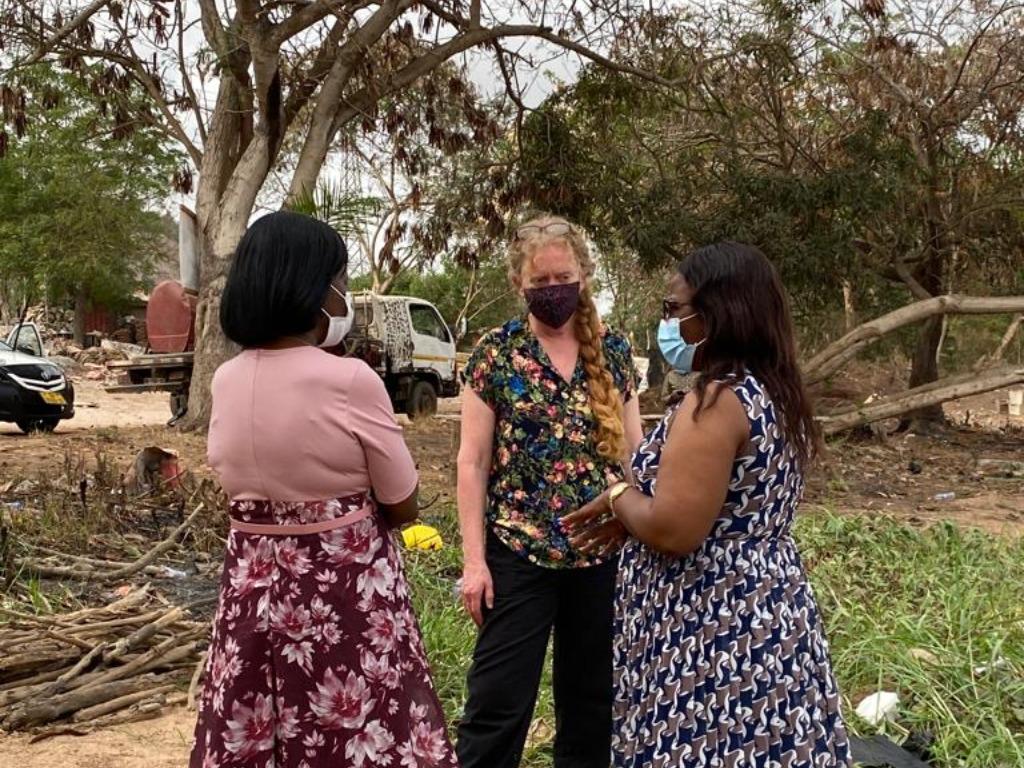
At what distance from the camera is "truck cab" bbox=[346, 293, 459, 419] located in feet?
58.5

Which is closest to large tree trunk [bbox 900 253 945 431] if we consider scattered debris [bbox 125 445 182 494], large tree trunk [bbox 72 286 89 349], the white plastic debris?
scattered debris [bbox 125 445 182 494]

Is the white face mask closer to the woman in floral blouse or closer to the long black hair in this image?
the woman in floral blouse

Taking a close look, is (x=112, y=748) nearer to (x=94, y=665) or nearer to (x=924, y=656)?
(x=94, y=665)

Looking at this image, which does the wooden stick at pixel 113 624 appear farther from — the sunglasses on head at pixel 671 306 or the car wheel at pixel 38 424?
the car wheel at pixel 38 424

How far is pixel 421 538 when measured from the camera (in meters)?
6.56

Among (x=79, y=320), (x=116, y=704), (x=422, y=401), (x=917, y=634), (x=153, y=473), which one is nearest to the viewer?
(x=917, y=634)

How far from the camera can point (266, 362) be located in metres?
2.15

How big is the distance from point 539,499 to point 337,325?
0.76 metres

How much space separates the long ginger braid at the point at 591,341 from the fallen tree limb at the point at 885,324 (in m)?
10.2

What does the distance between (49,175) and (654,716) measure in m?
33.1

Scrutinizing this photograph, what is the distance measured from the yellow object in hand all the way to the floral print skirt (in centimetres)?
429

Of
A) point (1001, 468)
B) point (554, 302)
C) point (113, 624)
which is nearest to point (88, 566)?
point (113, 624)

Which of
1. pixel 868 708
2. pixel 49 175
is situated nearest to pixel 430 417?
pixel 868 708

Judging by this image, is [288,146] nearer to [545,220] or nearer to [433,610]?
[433,610]
